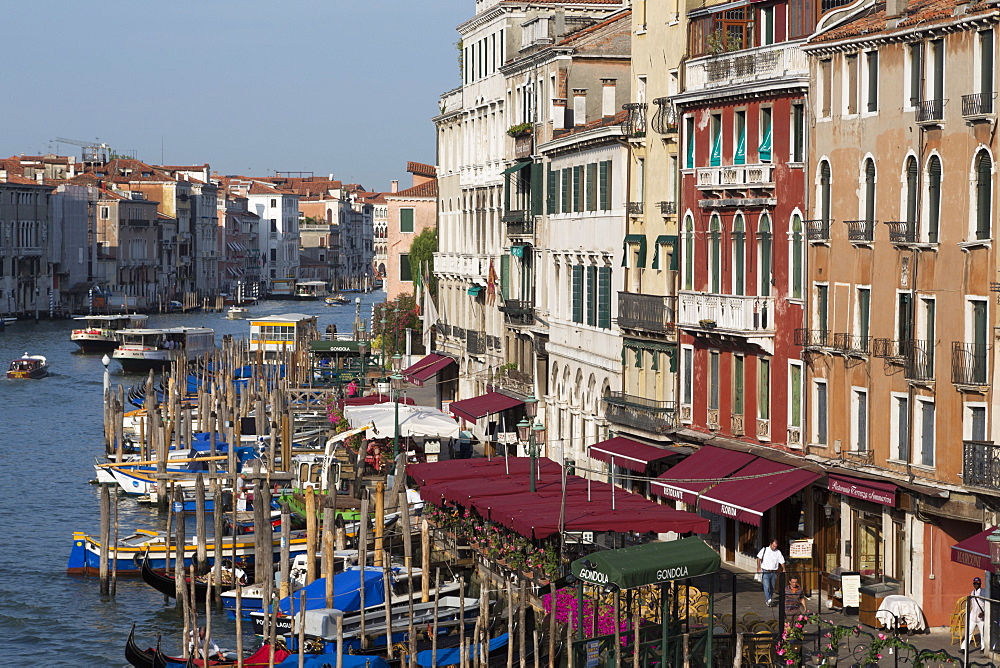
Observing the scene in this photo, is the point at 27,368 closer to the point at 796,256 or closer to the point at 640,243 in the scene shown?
the point at 640,243

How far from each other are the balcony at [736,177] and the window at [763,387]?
94.1 inches

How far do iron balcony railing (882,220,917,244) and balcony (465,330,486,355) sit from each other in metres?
22.1

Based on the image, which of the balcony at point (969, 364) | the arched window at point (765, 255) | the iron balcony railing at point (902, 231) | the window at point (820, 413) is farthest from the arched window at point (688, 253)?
the balcony at point (969, 364)

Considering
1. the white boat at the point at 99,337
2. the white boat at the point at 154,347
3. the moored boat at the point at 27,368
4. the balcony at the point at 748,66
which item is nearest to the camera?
the balcony at the point at 748,66

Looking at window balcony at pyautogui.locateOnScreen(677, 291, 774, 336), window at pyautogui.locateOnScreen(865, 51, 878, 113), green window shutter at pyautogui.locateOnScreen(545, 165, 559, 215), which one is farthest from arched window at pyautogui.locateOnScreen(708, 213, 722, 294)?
green window shutter at pyautogui.locateOnScreen(545, 165, 559, 215)

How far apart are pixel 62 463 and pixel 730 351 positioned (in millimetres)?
27206

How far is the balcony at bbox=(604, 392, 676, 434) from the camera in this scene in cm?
2794

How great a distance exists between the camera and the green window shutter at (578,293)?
33625 mm

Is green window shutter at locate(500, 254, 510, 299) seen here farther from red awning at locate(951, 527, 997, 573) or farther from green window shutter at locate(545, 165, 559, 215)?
red awning at locate(951, 527, 997, 573)

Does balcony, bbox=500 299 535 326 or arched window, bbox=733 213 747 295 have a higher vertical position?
arched window, bbox=733 213 747 295

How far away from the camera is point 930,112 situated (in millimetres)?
20750

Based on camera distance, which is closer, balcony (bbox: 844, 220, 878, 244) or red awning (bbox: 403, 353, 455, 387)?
balcony (bbox: 844, 220, 878, 244)

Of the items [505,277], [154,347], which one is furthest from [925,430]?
[154,347]

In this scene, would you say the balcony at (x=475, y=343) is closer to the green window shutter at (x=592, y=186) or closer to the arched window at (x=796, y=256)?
the green window shutter at (x=592, y=186)
